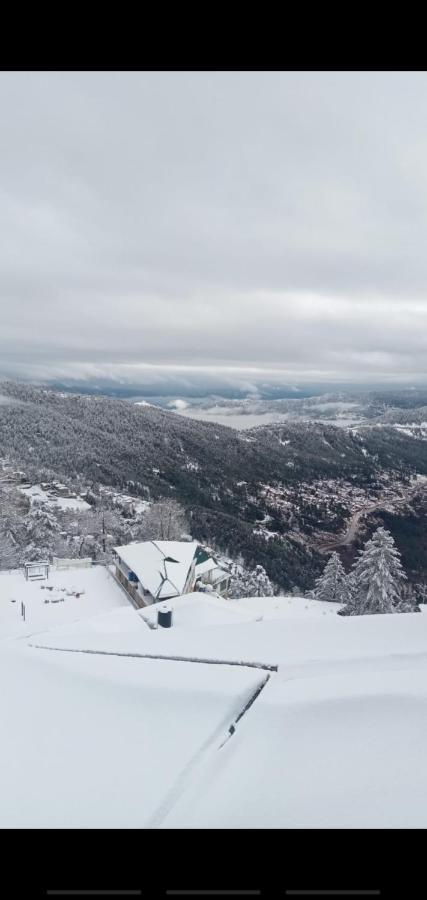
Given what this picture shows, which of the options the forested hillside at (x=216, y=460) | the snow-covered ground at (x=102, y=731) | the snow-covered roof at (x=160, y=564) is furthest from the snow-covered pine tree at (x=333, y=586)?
the snow-covered ground at (x=102, y=731)

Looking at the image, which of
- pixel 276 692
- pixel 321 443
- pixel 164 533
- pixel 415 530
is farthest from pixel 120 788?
pixel 321 443

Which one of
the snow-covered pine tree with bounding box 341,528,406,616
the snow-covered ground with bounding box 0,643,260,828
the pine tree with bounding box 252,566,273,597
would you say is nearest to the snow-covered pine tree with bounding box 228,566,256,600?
the pine tree with bounding box 252,566,273,597

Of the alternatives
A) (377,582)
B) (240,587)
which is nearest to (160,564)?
(240,587)

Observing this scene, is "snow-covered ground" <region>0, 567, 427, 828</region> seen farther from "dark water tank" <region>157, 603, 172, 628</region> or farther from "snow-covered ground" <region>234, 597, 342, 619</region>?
"snow-covered ground" <region>234, 597, 342, 619</region>

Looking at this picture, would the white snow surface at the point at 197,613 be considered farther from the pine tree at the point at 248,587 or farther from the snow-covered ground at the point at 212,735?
the pine tree at the point at 248,587

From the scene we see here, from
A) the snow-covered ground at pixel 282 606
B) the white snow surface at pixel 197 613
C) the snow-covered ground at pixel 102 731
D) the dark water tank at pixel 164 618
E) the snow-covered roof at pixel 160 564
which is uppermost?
the snow-covered ground at pixel 102 731

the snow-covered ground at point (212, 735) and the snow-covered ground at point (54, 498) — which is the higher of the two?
the snow-covered ground at point (212, 735)
